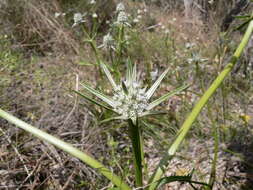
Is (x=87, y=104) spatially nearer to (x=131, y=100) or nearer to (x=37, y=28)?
(x=131, y=100)

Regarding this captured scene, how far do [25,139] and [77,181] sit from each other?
0.54 metres

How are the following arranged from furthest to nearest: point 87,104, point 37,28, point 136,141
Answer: point 37,28 < point 87,104 < point 136,141

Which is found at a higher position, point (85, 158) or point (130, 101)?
point (130, 101)

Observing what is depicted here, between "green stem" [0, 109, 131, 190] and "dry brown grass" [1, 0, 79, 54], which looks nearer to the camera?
"green stem" [0, 109, 131, 190]

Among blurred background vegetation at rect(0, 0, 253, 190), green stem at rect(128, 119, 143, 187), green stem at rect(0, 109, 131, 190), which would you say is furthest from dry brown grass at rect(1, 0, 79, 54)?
green stem at rect(128, 119, 143, 187)

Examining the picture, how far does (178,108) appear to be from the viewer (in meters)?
2.43

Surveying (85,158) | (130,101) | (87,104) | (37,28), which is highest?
(37,28)

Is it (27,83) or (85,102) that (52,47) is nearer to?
(27,83)

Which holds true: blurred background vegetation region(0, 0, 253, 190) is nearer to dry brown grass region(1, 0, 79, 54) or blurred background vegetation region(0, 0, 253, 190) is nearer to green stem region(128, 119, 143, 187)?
dry brown grass region(1, 0, 79, 54)

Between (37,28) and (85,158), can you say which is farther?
(37,28)

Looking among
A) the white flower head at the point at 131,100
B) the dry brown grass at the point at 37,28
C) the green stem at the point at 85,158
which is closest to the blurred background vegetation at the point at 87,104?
the dry brown grass at the point at 37,28

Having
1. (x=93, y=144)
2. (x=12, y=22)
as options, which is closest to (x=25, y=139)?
(x=93, y=144)

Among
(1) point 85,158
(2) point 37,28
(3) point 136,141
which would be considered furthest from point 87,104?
(2) point 37,28

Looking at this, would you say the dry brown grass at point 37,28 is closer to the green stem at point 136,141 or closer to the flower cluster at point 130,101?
the flower cluster at point 130,101
